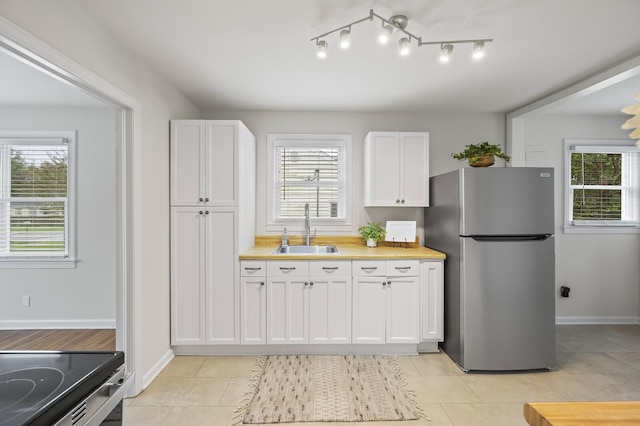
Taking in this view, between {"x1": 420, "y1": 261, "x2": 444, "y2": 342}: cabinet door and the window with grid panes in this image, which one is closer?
{"x1": 420, "y1": 261, "x2": 444, "y2": 342}: cabinet door

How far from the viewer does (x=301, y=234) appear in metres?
3.82

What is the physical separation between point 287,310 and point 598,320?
3.90 meters

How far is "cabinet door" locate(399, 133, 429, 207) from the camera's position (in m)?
3.50

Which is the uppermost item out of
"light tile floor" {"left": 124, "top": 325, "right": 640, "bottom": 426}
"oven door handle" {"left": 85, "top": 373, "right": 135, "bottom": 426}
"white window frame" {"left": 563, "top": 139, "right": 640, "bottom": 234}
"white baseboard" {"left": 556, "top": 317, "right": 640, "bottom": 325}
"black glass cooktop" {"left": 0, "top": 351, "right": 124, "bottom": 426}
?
"white window frame" {"left": 563, "top": 139, "right": 640, "bottom": 234}

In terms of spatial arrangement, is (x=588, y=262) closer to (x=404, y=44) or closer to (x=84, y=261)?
(x=404, y=44)

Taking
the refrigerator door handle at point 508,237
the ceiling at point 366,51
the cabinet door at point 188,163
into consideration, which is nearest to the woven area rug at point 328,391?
the refrigerator door handle at point 508,237

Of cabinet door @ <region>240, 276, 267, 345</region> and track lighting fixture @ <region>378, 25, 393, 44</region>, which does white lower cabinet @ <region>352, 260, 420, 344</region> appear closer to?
cabinet door @ <region>240, 276, 267, 345</region>

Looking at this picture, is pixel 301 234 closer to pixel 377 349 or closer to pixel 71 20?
pixel 377 349

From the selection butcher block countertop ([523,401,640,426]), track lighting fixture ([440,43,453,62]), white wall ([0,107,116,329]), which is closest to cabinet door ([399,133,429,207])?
track lighting fixture ([440,43,453,62])

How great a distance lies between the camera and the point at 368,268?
3057 millimetres

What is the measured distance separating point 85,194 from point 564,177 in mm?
5765

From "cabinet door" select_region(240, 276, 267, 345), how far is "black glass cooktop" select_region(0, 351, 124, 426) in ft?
6.34

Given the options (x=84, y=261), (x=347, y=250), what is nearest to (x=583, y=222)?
(x=347, y=250)

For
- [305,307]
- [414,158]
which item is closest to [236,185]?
[305,307]
